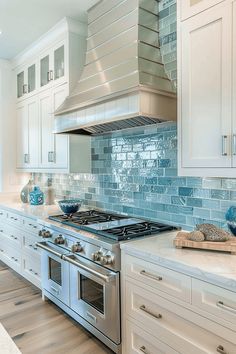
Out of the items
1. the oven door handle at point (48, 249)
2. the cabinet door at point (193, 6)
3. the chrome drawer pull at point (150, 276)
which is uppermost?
the cabinet door at point (193, 6)

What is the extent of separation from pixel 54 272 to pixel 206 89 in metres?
2.10

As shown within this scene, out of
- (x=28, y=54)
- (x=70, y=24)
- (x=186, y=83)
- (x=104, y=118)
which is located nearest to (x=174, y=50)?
(x=186, y=83)

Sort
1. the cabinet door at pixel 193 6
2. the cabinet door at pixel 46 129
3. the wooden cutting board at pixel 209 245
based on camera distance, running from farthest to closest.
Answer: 1. the cabinet door at pixel 46 129
2. the cabinet door at pixel 193 6
3. the wooden cutting board at pixel 209 245

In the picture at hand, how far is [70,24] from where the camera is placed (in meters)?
3.12

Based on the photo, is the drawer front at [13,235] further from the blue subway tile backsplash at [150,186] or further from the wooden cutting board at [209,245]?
the wooden cutting board at [209,245]

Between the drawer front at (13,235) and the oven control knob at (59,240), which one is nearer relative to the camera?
the oven control knob at (59,240)

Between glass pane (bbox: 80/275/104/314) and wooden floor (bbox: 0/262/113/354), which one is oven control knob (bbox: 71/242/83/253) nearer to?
glass pane (bbox: 80/275/104/314)

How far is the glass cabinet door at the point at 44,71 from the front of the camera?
3574 millimetres

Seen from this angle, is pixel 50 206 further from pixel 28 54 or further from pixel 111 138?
pixel 28 54

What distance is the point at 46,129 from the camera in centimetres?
367

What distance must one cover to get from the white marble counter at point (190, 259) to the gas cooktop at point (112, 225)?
0.16 m

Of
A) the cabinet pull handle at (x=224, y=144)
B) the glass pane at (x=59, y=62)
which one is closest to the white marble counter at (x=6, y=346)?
the cabinet pull handle at (x=224, y=144)

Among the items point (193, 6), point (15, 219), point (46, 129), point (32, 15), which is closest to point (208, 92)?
point (193, 6)

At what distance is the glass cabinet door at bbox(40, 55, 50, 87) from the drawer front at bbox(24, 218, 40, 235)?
5.56 feet
